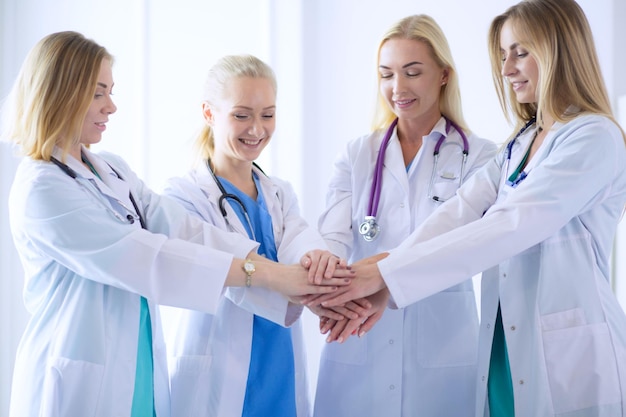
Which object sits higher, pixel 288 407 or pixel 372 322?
pixel 372 322

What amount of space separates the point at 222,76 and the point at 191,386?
97 cm

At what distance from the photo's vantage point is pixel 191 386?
6.43 ft

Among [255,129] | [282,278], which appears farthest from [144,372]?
[255,129]

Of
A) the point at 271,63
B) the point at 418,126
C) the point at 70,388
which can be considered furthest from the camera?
the point at 271,63

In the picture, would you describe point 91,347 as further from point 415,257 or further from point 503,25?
point 503,25

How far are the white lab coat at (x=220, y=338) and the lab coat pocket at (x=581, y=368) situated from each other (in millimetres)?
752

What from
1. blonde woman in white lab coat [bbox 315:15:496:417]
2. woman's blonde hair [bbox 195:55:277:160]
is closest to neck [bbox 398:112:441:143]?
blonde woman in white lab coat [bbox 315:15:496:417]

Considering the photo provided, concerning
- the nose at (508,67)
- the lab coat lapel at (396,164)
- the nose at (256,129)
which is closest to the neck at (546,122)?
the nose at (508,67)

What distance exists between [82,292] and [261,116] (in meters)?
0.83

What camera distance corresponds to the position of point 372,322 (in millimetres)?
2062

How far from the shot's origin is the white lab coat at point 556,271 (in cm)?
164

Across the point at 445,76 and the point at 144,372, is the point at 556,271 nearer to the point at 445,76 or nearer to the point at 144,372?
the point at 445,76

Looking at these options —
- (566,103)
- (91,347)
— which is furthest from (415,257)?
(91,347)

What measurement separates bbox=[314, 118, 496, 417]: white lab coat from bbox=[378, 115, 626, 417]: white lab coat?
25 centimetres
